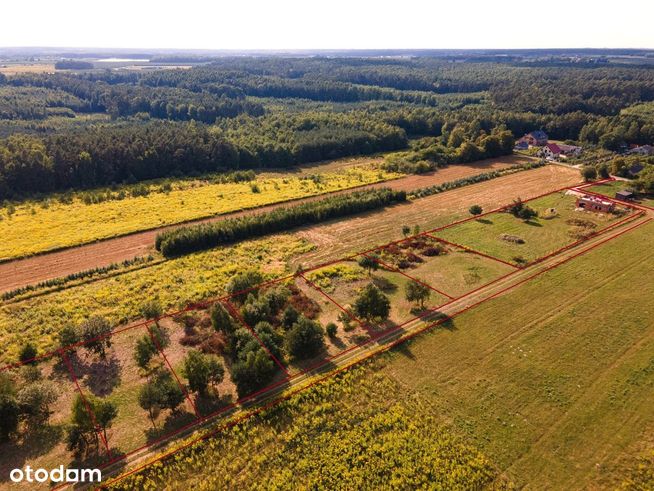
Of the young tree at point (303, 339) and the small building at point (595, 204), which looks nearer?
the young tree at point (303, 339)

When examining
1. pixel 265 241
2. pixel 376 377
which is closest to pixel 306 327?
pixel 376 377

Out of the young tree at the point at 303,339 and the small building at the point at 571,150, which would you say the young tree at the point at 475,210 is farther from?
the small building at the point at 571,150

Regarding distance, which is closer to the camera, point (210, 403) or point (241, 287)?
point (210, 403)

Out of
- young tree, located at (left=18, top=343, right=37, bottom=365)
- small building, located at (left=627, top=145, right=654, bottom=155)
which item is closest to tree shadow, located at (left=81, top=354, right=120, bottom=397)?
young tree, located at (left=18, top=343, right=37, bottom=365)

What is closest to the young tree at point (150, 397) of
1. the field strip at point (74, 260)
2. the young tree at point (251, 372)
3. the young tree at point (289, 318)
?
the young tree at point (251, 372)

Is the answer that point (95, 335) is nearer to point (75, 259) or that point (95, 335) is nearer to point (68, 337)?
point (68, 337)

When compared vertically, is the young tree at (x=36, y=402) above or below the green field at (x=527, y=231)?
above

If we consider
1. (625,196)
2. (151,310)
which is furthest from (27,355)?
(625,196)
